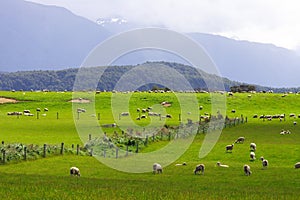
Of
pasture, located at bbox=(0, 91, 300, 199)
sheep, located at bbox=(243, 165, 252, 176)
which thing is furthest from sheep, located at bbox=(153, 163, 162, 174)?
sheep, located at bbox=(243, 165, 252, 176)

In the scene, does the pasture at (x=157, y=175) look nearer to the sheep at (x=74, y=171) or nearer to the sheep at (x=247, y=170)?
the sheep at (x=247, y=170)

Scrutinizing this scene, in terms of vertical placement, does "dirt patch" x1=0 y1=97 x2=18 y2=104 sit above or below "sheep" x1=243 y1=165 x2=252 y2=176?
above

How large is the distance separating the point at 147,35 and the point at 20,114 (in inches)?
1437

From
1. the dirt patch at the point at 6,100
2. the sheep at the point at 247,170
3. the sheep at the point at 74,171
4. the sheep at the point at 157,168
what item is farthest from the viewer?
the dirt patch at the point at 6,100

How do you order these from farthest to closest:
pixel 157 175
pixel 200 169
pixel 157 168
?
1. pixel 157 168
2. pixel 200 169
3. pixel 157 175

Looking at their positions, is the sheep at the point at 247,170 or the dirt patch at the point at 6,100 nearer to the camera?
the sheep at the point at 247,170

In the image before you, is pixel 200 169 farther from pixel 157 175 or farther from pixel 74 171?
pixel 74 171

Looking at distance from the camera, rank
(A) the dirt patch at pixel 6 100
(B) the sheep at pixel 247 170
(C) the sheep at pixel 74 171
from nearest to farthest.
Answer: (C) the sheep at pixel 74 171 < (B) the sheep at pixel 247 170 < (A) the dirt patch at pixel 6 100

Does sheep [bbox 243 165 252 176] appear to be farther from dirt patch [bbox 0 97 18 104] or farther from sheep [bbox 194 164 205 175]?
dirt patch [bbox 0 97 18 104]

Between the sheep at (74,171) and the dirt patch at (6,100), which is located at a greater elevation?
the dirt patch at (6,100)

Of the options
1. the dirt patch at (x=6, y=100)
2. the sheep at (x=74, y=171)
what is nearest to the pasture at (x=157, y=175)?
the sheep at (x=74, y=171)

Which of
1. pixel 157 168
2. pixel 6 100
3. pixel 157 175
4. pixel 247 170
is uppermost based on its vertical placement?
pixel 6 100

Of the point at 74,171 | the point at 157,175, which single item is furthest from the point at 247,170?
the point at 74,171

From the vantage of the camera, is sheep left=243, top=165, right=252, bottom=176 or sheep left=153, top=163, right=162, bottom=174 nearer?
sheep left=243, top=165, right=252, bottom=176
